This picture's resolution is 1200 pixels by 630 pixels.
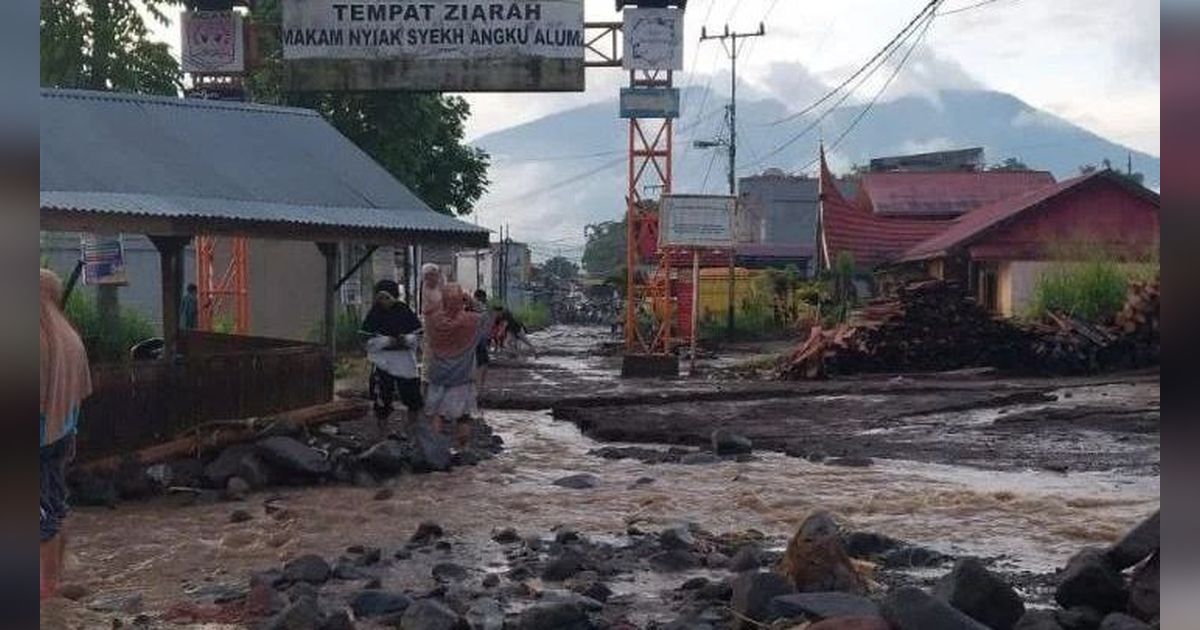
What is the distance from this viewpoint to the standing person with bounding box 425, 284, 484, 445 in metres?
11.8

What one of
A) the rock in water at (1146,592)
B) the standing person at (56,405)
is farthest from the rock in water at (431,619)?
the rock in water at (1146,592)

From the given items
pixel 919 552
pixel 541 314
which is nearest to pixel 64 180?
pixel 919 552

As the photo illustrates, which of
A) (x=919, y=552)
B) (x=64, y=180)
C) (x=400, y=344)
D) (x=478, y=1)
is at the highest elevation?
(x=478, y=1)

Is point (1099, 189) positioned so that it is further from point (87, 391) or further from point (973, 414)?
point (87, 391)

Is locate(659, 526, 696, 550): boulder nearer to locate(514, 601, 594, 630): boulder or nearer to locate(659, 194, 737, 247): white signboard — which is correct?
locate(514, 601, 594, 630): boulder

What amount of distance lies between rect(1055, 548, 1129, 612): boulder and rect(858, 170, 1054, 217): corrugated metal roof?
126 ft

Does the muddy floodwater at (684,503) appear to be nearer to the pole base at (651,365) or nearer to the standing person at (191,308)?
the standing person at (191,308)

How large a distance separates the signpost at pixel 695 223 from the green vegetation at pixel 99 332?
1057cm

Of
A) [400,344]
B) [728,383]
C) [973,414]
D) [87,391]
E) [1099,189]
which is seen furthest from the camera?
[1099,189]

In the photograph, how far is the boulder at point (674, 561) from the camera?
24.2 ft

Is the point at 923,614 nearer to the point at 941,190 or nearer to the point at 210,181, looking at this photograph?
the point at 210,181
